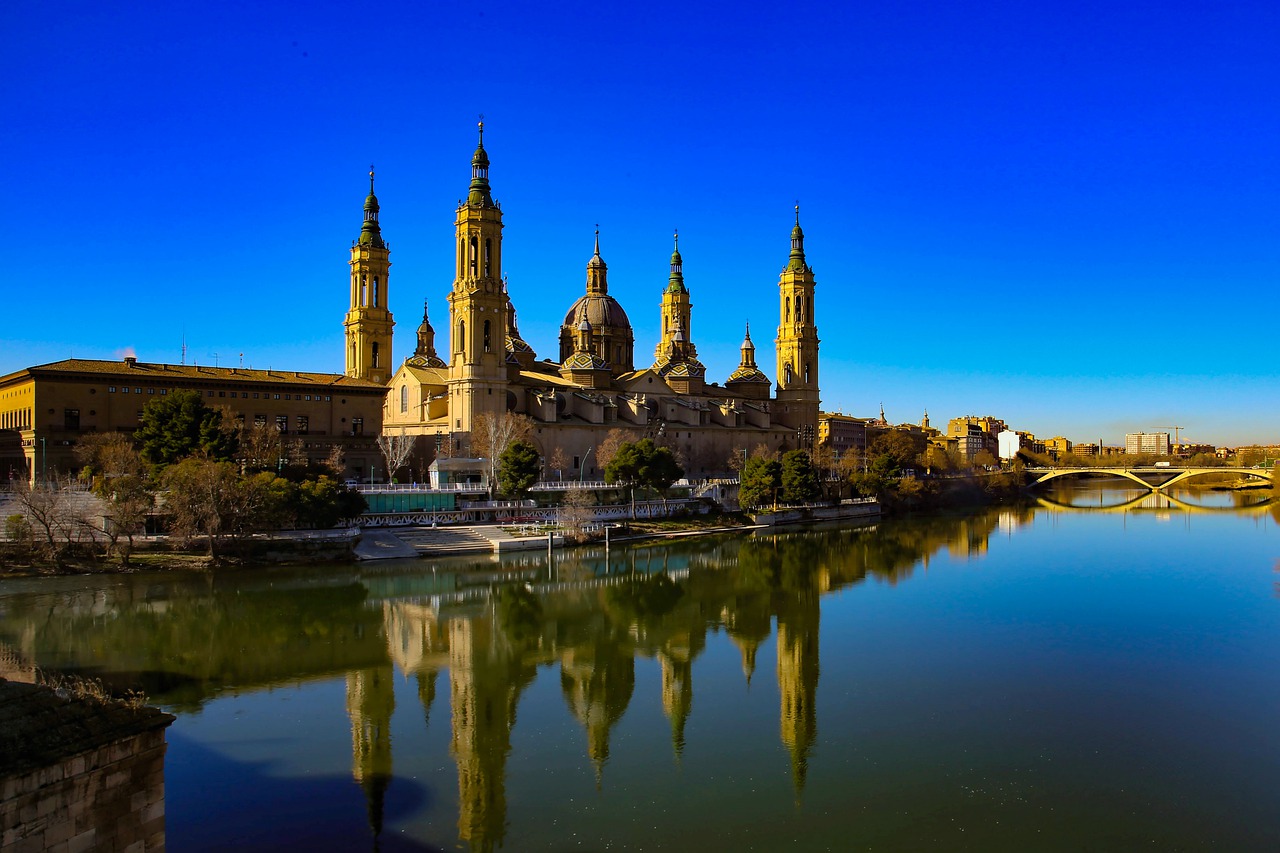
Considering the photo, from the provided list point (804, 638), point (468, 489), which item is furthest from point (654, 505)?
point (804, 638)

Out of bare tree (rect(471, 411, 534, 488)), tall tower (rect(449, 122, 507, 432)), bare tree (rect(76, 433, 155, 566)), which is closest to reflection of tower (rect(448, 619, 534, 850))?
bare tree (rect(76, 433, 155, 566))

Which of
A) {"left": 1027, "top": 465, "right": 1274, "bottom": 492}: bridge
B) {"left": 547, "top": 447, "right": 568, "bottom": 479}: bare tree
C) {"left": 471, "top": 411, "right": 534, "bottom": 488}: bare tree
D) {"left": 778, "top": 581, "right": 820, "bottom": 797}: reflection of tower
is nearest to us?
{"left": 778, "top": 581, "right": 820, "bottom": 797}: reflection of tower

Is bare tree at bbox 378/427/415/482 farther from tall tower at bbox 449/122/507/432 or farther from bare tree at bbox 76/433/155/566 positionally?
bare tree at bbox 76/433/155/566

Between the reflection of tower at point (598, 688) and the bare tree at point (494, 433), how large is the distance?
18956mm

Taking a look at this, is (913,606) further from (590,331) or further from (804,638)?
(590,331)

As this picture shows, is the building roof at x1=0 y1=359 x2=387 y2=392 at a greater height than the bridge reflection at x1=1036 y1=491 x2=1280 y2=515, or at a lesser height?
greater

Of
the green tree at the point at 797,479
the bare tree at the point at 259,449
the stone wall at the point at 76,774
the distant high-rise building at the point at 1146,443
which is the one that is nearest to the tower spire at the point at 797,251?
the green tree at the point at 797,479

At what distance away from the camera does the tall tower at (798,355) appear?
5894 centimetres

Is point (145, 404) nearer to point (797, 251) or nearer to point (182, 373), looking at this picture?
point (182, 373)

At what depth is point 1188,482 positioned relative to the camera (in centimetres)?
8156

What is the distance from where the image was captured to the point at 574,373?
160 feet

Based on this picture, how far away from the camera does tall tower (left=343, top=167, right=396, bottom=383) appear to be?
163ft

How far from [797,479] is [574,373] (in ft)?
47.2

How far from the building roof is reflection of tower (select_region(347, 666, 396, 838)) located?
24.9m
